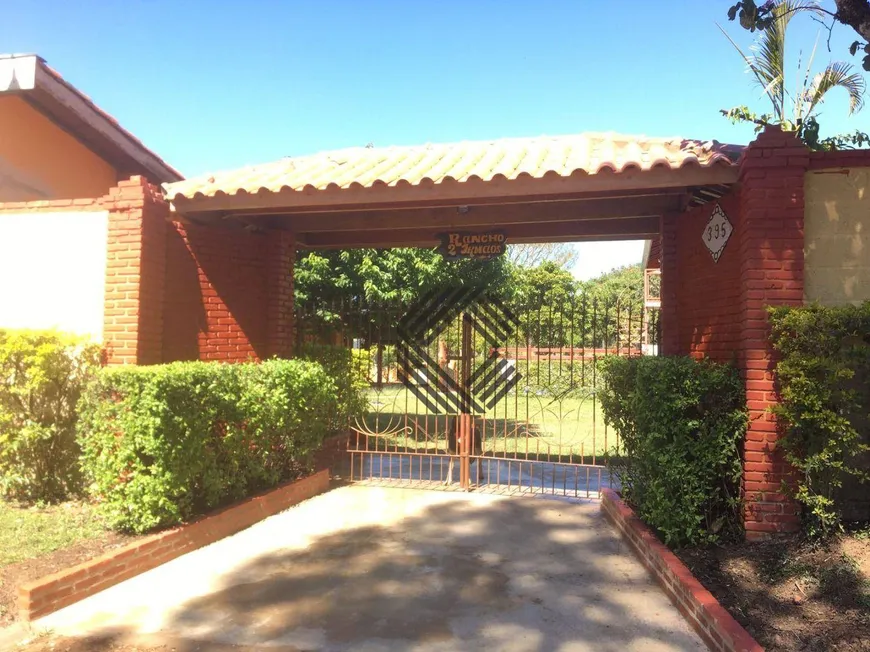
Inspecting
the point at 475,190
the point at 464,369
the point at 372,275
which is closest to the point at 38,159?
the point at 475,190

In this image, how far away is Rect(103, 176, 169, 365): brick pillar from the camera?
5.63m

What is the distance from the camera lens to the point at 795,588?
3.82 m

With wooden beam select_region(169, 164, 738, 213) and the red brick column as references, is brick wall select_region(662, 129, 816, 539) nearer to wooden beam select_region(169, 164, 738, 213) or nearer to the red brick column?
wooden beam select_region(169, 164, 738, 213)

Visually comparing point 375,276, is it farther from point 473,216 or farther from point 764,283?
point 764,283

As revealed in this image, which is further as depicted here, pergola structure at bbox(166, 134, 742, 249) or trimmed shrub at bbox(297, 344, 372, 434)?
trimmed shrub at bbox(297, 344, 372, 434)

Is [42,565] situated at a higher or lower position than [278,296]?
lower

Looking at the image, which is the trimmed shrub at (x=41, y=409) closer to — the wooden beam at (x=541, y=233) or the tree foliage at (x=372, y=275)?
the wooden beam at (x=541, y=233)

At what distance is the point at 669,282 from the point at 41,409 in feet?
20.3

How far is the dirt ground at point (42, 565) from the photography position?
3668 mm

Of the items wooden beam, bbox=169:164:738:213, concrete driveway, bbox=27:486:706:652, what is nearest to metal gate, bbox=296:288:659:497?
concrete driveway, bbox=27:486:706:652

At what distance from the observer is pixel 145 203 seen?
225 inches

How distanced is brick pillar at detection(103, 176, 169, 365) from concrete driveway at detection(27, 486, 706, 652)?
6.69 ft

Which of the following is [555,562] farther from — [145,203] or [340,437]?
[145,203]

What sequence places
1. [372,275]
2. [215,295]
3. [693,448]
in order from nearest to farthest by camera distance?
[693,448]
[215,295]
[372,275]
